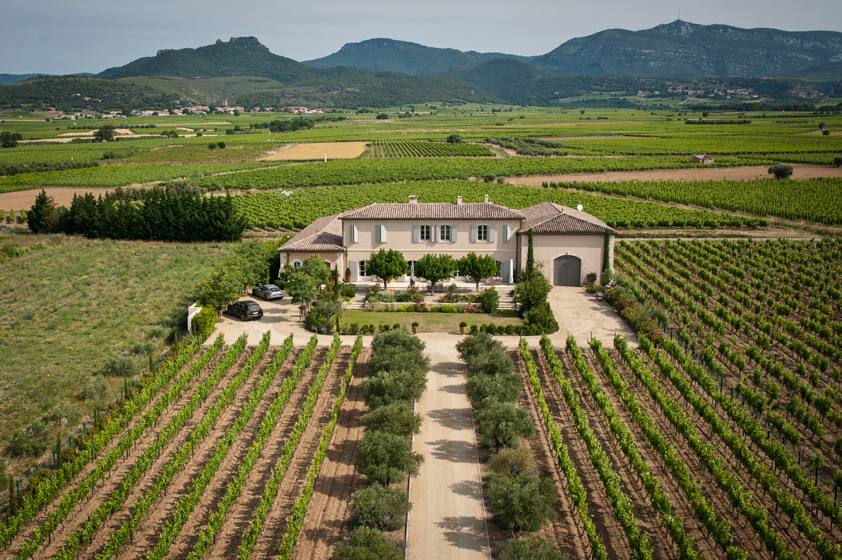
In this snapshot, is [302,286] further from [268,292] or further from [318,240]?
[318,240]

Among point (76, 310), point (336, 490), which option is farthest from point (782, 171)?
point (336, 490)

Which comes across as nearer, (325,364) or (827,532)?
(827,532)

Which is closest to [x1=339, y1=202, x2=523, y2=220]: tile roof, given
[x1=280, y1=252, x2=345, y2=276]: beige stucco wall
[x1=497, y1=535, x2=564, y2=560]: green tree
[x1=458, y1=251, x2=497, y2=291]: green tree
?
[x1=280, y1=252, x2=345, y2=276]: beige stucco wall

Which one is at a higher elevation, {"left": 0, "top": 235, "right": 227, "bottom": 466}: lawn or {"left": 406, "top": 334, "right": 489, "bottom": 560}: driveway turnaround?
{"left": 0, "top": 235, "right": 227, "bottom": 466}: lawn

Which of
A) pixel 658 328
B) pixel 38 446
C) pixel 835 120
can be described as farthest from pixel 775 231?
pixel 835 120

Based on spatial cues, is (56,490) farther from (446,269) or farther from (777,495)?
(446,269)

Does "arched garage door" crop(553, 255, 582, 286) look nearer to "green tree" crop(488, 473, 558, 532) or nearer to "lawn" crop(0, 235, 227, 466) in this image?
"lawn" crop(0, 235, 227, 466)

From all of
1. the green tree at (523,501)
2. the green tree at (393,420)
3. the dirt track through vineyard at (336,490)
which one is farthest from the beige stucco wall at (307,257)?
the green tree at (523,501)
